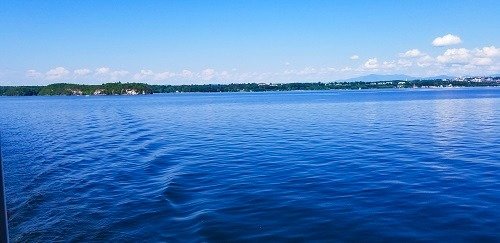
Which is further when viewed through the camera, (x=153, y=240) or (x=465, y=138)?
(x=465, y=138)

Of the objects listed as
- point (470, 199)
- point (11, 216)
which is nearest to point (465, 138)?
point (470, 199)

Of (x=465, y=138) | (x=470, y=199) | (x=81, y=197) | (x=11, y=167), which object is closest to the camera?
(x=470, y=199)

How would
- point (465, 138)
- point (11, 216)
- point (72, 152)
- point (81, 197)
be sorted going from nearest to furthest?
point (11, 216) → point (81, 197) → point (72, 152) → point (465, 138)

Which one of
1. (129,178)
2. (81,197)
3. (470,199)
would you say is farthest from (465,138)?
(81,197)

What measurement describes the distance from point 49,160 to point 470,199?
2403 cm

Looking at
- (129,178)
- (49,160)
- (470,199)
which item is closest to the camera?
(470,199)

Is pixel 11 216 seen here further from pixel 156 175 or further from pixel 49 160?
pixel 49 160

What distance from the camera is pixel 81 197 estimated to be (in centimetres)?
1673

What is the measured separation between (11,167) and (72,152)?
6.24 meters

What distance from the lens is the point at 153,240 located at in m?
11.7

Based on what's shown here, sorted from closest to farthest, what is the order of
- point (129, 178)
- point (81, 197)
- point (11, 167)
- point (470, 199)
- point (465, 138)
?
point (470, 199)
point (81, 197)
point (129, 178)
point (11, 167)
point (465, 138)

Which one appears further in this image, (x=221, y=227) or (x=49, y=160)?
(x=49, y=160)

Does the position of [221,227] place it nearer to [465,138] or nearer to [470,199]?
[470,199]

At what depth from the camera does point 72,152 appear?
97.6ft
